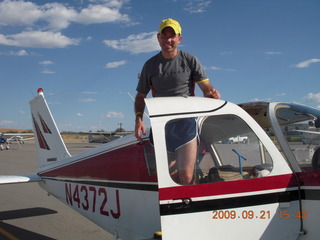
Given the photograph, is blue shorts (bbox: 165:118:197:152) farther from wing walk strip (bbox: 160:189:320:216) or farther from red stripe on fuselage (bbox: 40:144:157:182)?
red stripe on fuselage (bbox: 40:144:157:182)

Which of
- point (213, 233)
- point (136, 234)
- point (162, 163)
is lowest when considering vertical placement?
point (136, 234)

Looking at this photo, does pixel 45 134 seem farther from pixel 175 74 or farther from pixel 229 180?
pixel 229 180

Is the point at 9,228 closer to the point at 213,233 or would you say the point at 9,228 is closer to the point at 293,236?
the point at 213,233

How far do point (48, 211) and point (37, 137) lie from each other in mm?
1541

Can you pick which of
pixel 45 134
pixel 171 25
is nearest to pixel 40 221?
pixel 45 134

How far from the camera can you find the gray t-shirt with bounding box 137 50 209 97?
2.89 metres

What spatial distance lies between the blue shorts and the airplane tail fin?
3.64 m

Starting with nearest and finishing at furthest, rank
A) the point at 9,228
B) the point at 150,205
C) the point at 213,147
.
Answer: the point at 213,147, the point at 150,205, the point at 9,228

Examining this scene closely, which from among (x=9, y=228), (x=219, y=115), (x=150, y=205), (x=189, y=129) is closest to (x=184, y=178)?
(x=189, y=129)

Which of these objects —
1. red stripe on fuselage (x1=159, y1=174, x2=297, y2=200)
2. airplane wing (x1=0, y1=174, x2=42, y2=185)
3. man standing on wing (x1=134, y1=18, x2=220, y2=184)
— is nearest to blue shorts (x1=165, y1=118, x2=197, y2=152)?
man standing on wing (x1=134, y1=18, x2=220, y2=184)

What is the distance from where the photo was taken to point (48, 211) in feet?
21.7

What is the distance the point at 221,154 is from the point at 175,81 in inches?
30.9

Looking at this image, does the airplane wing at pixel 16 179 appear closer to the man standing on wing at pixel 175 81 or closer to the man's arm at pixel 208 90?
the man standing on wing at pixel 175 81

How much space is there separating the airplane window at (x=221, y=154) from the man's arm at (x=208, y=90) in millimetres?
270
